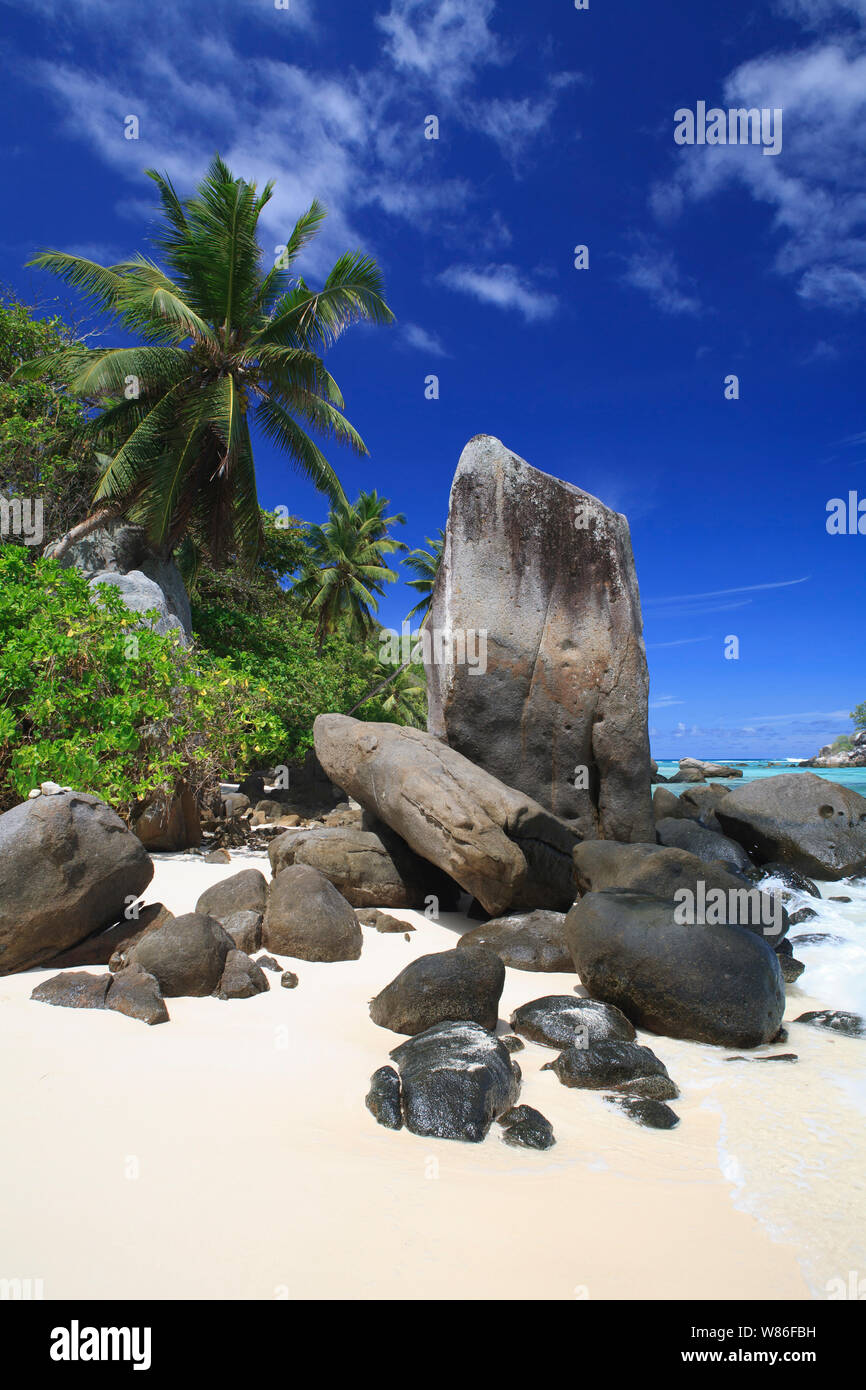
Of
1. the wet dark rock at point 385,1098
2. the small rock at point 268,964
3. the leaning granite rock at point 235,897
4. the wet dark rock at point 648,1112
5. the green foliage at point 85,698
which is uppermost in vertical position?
the green foliage at point 85,698

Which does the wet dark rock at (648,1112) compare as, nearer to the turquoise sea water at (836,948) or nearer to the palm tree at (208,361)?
the turquoise sea water at (836,948)

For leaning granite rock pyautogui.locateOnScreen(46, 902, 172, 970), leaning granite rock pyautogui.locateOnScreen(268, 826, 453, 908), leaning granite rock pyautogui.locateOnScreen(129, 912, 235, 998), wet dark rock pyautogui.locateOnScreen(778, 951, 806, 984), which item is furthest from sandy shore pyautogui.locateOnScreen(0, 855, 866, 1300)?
leaning granite rock pyautogui.locateOnScreen(268, 826, 453, 908)

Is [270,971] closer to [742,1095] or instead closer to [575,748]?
[742,1095]

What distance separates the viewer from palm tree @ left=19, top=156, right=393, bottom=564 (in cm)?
1459

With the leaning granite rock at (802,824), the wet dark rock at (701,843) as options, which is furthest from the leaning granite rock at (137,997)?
the leaning granite rock at (802,824)

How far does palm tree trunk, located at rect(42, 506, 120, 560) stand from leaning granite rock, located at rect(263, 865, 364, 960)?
1245cm

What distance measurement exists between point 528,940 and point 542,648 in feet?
12.5

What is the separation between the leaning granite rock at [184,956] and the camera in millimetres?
4633

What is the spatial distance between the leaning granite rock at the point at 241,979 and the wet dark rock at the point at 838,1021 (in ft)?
12.8

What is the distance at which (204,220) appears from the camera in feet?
48.4

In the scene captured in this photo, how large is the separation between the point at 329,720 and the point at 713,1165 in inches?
250

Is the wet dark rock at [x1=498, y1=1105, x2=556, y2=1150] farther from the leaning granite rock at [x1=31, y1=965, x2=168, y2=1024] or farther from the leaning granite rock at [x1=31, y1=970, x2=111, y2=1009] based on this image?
the leaning granite rock at [x1=31, y1=970, x2=111, y2=1009]
